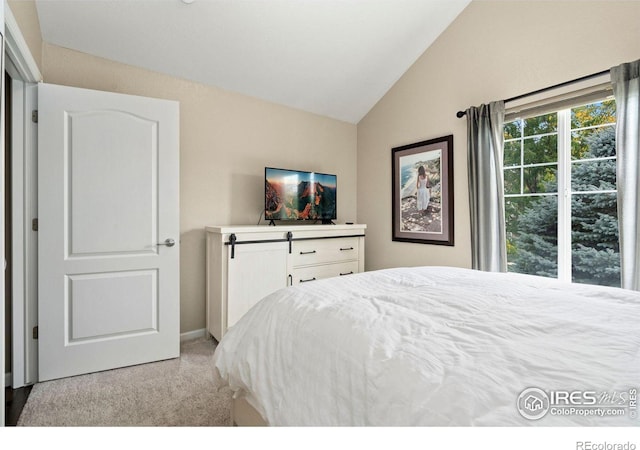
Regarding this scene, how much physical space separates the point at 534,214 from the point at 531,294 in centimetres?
160

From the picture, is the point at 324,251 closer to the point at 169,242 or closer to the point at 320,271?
the point at 320,271

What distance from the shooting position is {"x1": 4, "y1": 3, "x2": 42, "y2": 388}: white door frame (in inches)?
83.3

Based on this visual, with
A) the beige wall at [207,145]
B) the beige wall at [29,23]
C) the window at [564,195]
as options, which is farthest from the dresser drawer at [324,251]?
the beige wall at [29,23]

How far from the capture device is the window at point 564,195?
88.9 inches

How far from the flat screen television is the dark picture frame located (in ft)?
2.33

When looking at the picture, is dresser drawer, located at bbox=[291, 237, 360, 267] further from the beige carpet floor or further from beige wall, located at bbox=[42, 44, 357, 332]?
the beige carpet floor

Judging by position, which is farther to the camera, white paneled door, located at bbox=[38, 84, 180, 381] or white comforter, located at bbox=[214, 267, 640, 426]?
white paneled door, located at bbox=[38, 84, 180, 381]

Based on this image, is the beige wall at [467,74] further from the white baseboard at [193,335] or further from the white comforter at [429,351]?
the white baseboard at [193,335]

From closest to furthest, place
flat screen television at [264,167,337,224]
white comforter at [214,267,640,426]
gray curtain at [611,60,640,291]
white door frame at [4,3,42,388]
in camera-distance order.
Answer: white comforter at [214,267,640,426], gray curtain at [611,60,640,291], white door frame at [4,3,42,388], flat screen television at [264,167,337,224]

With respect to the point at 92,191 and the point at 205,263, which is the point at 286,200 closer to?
the point at 205,263

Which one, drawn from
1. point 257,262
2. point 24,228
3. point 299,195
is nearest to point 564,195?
point 299,195

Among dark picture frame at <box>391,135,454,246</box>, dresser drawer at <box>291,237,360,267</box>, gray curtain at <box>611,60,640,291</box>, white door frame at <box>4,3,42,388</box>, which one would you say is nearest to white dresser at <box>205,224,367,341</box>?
dresser drawer at <box>291,237,360,267</box>

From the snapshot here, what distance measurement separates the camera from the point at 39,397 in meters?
1.98

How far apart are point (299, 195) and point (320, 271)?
2.64ft
